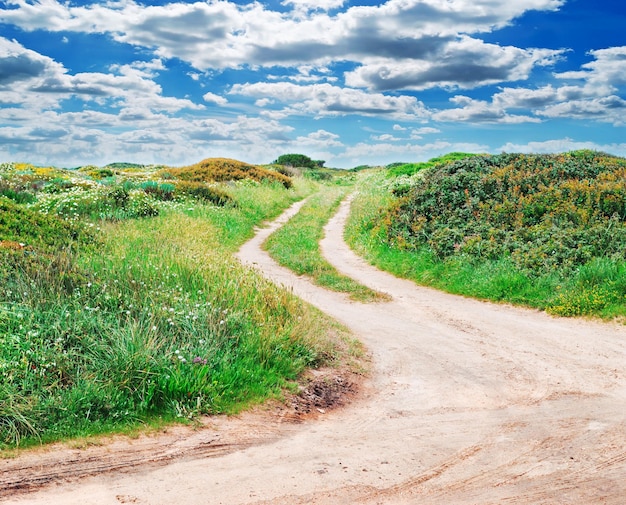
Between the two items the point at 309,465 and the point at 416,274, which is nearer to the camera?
the point at 309,465

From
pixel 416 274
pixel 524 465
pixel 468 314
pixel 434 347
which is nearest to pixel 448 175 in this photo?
pixel 416 274

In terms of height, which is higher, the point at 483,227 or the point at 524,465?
the point at 483,227

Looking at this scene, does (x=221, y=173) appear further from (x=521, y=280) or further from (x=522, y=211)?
(x=521, y=280)

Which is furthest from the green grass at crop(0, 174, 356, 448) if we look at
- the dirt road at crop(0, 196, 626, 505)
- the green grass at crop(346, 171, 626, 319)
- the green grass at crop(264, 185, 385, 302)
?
the green grass at crop(346, 171, 626, 319)

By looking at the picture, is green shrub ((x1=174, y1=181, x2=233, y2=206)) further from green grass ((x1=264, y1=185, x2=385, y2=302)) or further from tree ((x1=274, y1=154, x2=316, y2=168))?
tree ((x1=274, y1=154, x2=316, y2=168))

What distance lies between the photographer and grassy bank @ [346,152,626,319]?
11953 millimetres

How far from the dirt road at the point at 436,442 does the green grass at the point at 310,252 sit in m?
3.37

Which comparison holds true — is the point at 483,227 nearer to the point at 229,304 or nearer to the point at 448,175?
the point at 448,175

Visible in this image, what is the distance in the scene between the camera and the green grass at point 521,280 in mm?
11172

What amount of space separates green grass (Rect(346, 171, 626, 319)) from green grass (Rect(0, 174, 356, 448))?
436 cm

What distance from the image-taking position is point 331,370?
803cm

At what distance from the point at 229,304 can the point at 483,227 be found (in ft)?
30.2

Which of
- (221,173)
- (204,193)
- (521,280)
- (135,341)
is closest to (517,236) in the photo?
(521,280)

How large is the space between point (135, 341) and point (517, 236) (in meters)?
10.8
